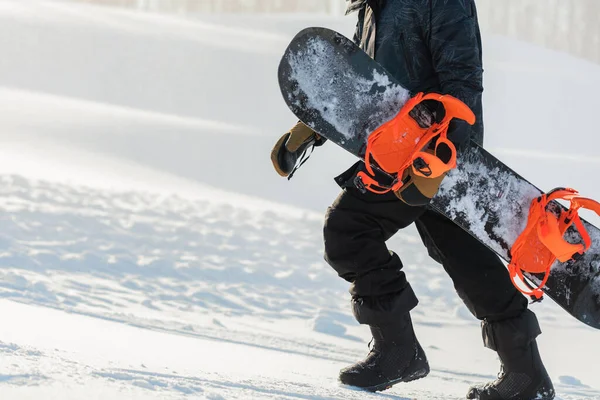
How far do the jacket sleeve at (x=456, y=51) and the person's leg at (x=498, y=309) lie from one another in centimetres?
37

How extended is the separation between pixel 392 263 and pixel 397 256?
34mm

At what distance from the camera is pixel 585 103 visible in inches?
428

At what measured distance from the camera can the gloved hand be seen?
264 cm

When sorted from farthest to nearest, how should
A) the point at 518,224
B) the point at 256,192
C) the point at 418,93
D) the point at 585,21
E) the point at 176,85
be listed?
the point at 585,21 → the point at 176,85 → the point at 256,192 → the point at 518,224 → the point at 418,93

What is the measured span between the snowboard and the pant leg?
0.05 m

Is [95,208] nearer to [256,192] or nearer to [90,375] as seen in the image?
[256,192]

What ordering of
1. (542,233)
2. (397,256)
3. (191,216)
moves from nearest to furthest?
1. (542,233)
2. (397,256)
3. (191,216)

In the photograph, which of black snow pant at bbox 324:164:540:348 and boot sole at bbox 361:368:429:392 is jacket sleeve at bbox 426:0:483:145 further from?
boot sole at bbox 361:368:429:392

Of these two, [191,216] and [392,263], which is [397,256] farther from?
[191,216]

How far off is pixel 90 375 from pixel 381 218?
1.00m

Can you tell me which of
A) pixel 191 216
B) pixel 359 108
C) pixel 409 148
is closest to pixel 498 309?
pixel 409 148

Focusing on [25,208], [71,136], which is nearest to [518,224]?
[25,208]

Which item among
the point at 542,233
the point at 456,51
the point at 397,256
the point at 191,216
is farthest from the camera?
the point at 191,216

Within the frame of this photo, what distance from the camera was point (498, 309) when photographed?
2.53m
